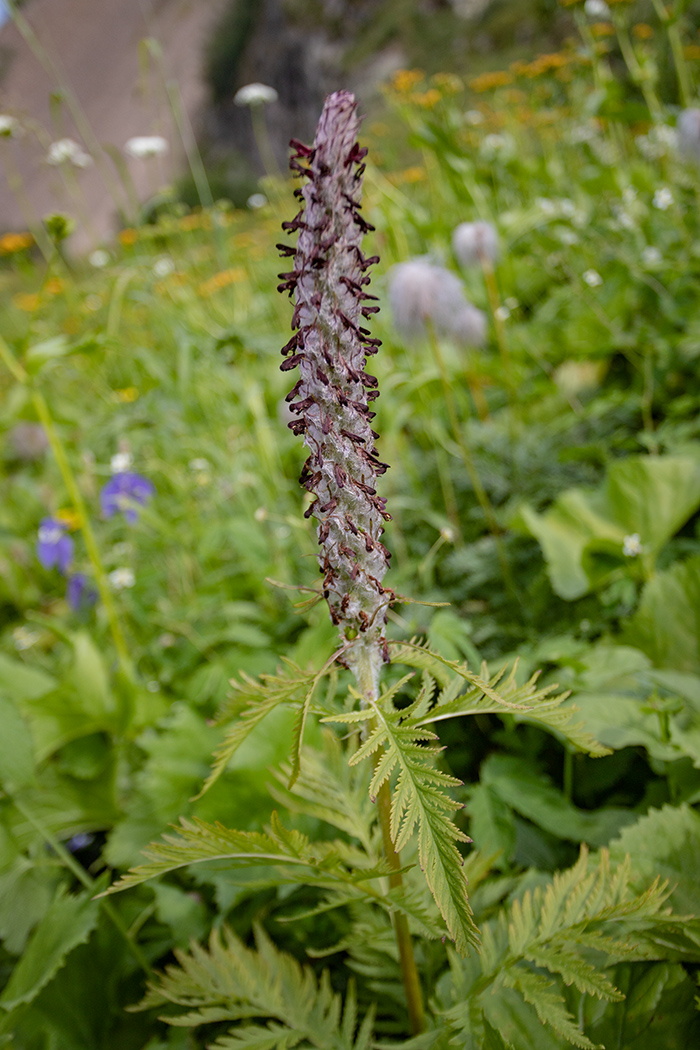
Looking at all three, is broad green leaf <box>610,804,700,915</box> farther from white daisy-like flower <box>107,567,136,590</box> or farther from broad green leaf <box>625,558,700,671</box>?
white daisy-like flower <box>107,567,136,590</box>

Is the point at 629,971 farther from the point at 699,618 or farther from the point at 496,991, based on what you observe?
the point at 699,618

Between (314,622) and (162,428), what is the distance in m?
1.17

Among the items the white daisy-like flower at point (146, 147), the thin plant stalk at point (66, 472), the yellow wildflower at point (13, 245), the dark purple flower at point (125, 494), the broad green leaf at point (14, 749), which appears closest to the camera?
the broad green leaf at point (14, 749)

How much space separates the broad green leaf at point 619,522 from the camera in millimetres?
1614

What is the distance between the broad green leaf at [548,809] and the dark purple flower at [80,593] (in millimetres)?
1484

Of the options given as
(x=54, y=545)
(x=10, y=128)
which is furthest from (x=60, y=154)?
(x=54, y=545)

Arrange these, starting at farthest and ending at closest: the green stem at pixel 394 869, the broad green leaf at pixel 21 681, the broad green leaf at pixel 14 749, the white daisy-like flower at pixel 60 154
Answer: the white daisy-like flower at pixel 60 154
the broad green leaf at pixel 21 681
the broad green leaf at pixel 14 749
the green stem at pixel 394 869

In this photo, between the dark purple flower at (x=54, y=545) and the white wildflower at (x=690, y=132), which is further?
the white wildflower at (x=690, y=132)

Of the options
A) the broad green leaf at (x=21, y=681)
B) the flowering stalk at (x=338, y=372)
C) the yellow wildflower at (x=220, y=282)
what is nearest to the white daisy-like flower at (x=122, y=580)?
the broad green leaf at (x=21, y=681)

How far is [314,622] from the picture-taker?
1745mm

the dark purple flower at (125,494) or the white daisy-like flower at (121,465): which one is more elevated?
the white daisy-like flower at (121,465)

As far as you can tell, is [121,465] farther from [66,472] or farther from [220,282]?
[220,282]

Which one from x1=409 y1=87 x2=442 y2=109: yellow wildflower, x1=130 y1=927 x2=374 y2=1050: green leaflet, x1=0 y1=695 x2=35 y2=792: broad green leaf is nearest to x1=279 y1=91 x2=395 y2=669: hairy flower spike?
x1=130 y1=927 x2=374 y2=1050: green leaflet

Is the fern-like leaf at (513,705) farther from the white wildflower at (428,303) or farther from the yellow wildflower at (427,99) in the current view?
the yellow wildflower at (427,99)
